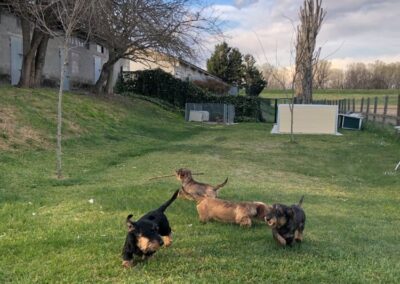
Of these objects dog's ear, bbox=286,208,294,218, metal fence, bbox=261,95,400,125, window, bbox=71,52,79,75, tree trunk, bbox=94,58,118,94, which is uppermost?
window, bbox=71,52,79,75

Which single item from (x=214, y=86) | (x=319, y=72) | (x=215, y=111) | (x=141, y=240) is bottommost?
(x=141, y=240)

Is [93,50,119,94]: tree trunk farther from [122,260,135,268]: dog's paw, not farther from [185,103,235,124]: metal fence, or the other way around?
[122,260,135,268]: dog's paw

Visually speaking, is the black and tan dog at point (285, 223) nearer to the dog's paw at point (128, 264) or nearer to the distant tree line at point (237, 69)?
the dog's paw at point (128, 264)

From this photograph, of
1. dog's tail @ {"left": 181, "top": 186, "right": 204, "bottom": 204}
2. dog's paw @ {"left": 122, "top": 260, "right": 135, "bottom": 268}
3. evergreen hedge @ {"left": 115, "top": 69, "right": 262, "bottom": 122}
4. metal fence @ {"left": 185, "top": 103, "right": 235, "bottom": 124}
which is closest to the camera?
dog's paw @ {"left": 122, "top": 260, "right": 135, "bottom": 268}

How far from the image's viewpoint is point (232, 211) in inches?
218

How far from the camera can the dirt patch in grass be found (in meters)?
12.5

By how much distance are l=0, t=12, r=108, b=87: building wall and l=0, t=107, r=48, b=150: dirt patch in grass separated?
2823 mm

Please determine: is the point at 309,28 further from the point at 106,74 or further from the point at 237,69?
the point at 237,69

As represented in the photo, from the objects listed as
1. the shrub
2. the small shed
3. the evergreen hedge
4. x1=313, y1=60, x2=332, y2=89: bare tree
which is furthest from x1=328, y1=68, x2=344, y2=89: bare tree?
the small shed

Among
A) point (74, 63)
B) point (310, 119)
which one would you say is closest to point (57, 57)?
point (74, 63)

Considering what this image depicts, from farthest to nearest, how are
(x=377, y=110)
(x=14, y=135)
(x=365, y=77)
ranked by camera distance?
(x=365, y=77), (x=377, y=110), (x=14, y=135)

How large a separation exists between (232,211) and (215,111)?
91.3 feet

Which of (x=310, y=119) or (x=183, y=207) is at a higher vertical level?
(x=310, y=119)

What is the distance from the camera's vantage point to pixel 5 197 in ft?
23.4
